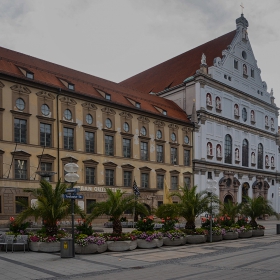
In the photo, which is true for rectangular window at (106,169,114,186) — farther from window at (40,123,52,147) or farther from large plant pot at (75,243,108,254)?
large plant pot at (75,243,108,254)

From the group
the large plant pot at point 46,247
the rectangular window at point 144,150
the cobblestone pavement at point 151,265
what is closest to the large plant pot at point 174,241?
the cobblestone pavement at point 151,265

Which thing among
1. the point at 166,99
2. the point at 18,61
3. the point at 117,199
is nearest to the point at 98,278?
the point at 117,199

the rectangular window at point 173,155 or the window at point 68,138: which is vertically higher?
the window at point 68,138

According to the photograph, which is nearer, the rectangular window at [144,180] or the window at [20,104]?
the window at [20,104]

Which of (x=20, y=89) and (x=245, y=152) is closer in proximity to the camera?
(x=20, y=89)

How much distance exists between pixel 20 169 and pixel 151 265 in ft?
74.2

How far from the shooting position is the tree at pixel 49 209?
1917cm

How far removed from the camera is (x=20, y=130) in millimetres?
35438

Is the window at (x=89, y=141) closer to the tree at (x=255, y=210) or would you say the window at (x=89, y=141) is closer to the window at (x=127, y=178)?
the window at (x=127, y=178)

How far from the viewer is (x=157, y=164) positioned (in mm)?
47719

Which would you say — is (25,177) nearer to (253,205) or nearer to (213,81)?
(253,205)

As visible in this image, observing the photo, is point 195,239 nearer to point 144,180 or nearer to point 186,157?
point 144,180

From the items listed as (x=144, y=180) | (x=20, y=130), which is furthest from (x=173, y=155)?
(x=20, y=130)

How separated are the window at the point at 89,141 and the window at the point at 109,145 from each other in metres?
1.89
